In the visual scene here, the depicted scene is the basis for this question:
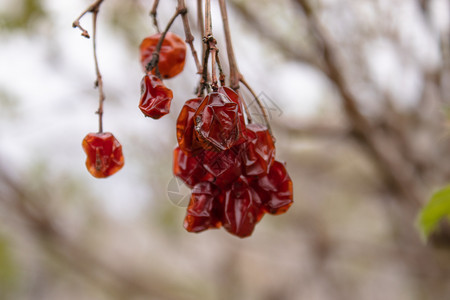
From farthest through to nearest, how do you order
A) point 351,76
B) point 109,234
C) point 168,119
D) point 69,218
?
point 109,234
point 69,218
point 168,119
point 351,76

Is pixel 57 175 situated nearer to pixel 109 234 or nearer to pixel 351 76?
pixel 351 76

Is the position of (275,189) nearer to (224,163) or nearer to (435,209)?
(224,163)

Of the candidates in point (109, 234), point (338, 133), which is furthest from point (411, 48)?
point (109, 234)

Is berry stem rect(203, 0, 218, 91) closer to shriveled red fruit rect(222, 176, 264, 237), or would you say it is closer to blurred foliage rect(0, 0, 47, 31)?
shriveled red fruit rect(222, 176, 264, 237)

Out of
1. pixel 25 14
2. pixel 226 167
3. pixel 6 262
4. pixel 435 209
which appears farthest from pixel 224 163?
pixel 6 262

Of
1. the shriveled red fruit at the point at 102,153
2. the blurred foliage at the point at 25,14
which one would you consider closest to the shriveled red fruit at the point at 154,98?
the shriveled red fruit at the point at 102,153

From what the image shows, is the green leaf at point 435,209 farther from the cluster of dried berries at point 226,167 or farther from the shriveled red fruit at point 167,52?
the shriveled red fruit at point 167,52

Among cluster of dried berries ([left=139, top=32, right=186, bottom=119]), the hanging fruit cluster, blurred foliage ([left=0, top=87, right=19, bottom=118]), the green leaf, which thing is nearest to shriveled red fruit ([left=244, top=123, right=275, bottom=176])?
the hanging fruit cluster
